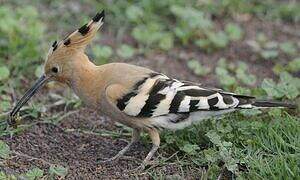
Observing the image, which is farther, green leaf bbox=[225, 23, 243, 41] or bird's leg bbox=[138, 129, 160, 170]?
green leaf bbox=[225, 23, 243, 41]

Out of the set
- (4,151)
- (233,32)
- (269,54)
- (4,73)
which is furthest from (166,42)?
(4,151)

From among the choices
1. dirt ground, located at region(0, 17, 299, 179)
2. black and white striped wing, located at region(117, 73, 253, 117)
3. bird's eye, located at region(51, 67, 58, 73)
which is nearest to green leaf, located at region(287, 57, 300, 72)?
dirt ground, located at region(0, 17, 299, 179)

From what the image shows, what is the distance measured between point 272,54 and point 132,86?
2.20 metres

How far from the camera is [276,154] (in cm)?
354

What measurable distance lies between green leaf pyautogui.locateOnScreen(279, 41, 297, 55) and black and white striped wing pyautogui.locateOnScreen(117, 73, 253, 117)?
199cm

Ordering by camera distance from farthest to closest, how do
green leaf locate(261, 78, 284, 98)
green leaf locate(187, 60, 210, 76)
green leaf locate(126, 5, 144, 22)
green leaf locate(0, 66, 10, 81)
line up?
green leaf locate(126, 5, 144, 22), green leaf locate(187, 60, 210, 76), green leaf locate(0, 66, 10, 81), green leaf locate(261, 78, 284, 98)

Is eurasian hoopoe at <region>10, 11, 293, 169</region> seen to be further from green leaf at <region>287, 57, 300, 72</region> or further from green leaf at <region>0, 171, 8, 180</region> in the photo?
green leaf at <region>287, 57, 300, 72</region>

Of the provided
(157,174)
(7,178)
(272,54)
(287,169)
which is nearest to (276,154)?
(287,169)

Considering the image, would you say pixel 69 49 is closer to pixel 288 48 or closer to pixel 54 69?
pixel 54 69

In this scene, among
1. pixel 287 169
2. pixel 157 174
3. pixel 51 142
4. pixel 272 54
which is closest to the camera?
pixel 287 169

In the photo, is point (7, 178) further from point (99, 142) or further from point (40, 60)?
point (40, 60)

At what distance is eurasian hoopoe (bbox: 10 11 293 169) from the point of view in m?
3.55

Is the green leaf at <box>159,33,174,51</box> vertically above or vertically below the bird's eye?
below

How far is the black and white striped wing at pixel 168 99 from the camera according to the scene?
3535 mm
